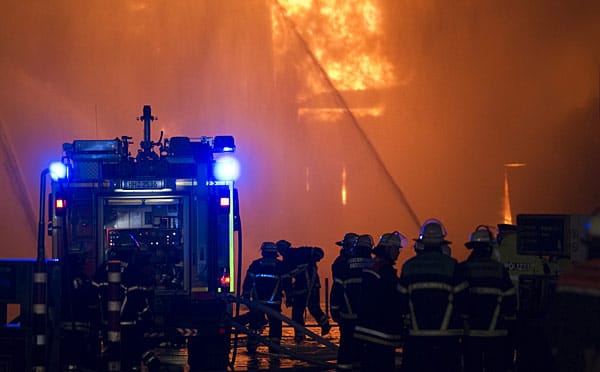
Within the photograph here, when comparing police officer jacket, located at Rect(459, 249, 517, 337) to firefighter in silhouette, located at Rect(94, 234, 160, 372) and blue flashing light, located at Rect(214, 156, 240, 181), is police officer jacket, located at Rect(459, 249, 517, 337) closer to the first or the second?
firefighter in silhouette, located at Rect(94, 234, 160, 372)

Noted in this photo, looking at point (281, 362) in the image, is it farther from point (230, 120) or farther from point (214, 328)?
point (230, 120)

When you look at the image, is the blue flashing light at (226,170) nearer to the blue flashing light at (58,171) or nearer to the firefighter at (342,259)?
the firefighter at (342,259)

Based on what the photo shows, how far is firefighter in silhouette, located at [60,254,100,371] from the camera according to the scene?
31.3ft

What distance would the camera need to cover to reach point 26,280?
913 centimetres

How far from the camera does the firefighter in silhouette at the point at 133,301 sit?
407 inches

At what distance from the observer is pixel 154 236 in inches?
472

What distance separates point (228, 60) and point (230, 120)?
1.89 meters

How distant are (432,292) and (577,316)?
289cm

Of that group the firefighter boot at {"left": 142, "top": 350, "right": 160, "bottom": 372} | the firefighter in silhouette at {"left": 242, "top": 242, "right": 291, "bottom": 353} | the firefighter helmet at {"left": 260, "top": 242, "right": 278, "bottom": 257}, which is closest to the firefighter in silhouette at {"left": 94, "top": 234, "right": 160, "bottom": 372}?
the firefighter boot at {"left": 142, "top": 350, "right": 160, "bottom": 372}

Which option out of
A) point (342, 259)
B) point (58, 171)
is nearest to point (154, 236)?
point (58, 171)

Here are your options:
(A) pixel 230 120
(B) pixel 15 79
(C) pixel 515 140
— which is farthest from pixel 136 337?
(C) pixel 515 140

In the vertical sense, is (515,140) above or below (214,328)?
above

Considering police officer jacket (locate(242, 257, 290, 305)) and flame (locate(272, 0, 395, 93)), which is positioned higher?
flame (locate(272, 0, 395, 93))

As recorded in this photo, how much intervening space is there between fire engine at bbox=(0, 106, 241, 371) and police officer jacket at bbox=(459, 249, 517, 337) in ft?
10.2
